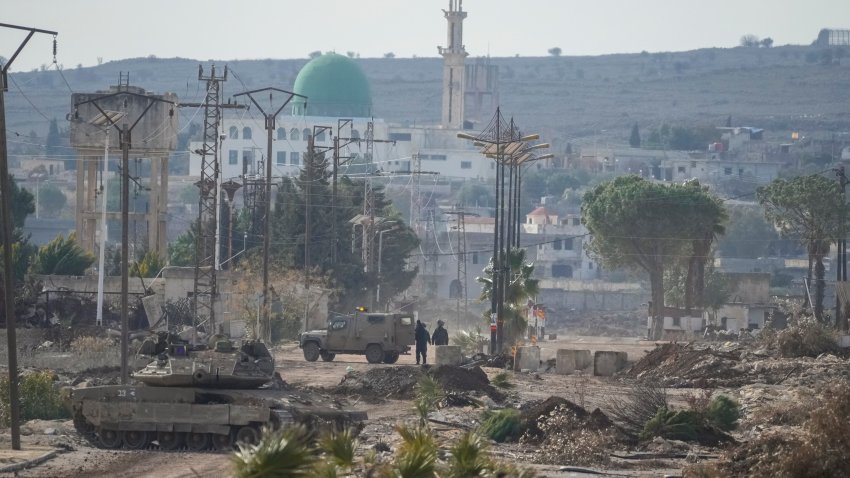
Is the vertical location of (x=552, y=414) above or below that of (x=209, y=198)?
below

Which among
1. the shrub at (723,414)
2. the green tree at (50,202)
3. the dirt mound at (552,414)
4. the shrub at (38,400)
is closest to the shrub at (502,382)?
the dirt mound at (552,414)

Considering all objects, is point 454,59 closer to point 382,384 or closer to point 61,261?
point 61,261

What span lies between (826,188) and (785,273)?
2026 inches

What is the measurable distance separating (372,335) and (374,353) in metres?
0.48

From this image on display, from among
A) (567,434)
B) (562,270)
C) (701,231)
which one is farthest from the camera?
(562,270)

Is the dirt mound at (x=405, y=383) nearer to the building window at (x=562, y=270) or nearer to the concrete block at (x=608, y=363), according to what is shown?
the concrete block at (x=608, y=363)

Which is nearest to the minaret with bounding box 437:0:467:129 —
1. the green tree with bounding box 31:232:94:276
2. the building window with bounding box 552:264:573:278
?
the building window with bounding box 552:264:573:278

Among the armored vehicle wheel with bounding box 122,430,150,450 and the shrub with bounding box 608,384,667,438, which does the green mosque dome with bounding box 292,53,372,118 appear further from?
the armored vehicle wheel with bounding box 122,430,150,450

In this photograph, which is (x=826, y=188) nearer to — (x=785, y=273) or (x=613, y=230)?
(x=613, y=230)

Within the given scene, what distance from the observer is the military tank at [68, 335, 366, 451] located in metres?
25.0

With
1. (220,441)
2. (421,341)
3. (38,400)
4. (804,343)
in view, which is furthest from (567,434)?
(804,343)

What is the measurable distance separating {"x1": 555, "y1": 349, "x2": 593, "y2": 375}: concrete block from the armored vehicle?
390 cm

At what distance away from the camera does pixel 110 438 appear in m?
25.9

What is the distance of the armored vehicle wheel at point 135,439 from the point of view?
25.7m
